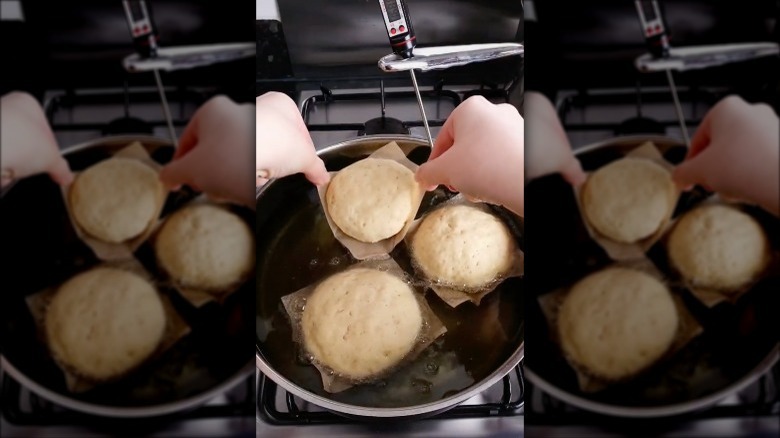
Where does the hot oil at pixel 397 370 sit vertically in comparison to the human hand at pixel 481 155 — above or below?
below

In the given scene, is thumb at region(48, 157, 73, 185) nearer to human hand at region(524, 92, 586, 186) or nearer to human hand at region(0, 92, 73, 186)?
human hand at region(0, 92, 73, 186)

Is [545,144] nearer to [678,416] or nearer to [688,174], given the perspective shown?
[688,174]

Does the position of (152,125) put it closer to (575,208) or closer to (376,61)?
(376,61)

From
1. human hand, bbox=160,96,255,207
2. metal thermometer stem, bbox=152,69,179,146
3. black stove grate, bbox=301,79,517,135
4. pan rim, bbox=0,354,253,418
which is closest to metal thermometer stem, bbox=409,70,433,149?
black stove grate, bbox=301,79,517,135

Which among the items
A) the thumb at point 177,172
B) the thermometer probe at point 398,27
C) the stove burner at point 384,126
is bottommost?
the stove burner at point 384,126

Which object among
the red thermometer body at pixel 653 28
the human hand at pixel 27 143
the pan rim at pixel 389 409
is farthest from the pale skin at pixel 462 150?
the pan rim at pixel 389 409

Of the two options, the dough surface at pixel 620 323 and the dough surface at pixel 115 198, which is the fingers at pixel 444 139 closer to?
the dough surface at pixel 620 323
